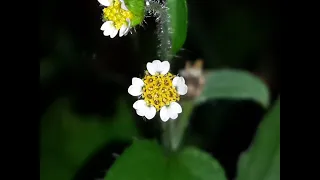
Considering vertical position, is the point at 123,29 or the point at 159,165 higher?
the point at 123,29

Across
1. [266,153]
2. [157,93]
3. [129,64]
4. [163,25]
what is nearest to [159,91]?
[157,93]

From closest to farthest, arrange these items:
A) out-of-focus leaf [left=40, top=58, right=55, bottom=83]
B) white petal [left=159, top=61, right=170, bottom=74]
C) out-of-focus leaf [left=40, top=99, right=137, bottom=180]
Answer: white petal [left=159, top=61, right=170, bottom=74] → out-of-focus leaf [left=40, top=99, right=137, bottom=180] → out-of-focus leaf [left=40, top=58, right=55, bottom=83]

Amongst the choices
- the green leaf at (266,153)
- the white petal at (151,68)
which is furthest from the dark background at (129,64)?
the white petal at (151,68)

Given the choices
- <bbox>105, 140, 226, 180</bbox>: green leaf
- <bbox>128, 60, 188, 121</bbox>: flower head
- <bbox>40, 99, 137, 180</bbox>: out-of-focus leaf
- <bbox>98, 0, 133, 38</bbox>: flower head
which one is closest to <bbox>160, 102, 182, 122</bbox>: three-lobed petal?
<bbox>128, 60, 188, 121</bbox>: flower head

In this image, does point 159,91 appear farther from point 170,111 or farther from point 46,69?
point 46,69

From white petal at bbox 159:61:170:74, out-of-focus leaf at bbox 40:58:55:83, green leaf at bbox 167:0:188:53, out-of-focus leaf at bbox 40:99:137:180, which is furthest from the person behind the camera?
out-of-focus leaf at bbox 40:58:55:83

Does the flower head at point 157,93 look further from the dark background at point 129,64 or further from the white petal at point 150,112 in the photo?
the dark background at point 129,64

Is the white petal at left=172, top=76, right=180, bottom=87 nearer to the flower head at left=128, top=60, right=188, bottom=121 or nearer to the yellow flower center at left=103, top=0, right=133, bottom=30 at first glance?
the flower head at left=128, top=60, right=188, bottom=121
